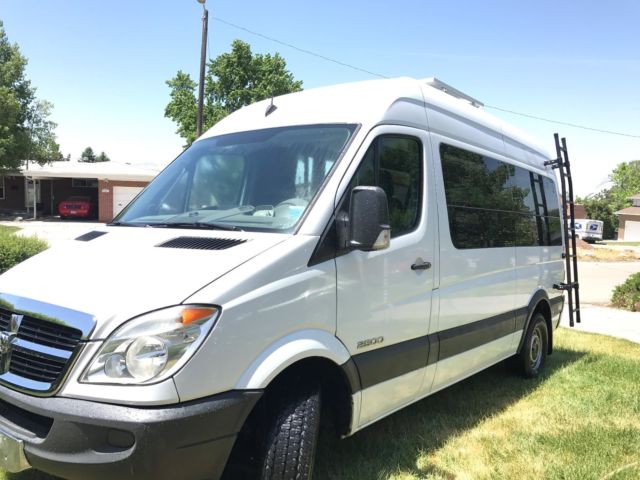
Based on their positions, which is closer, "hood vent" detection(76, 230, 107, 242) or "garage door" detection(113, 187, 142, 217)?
"hood vent" detection(76, 230, 107, 242)

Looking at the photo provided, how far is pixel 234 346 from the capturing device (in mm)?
2574

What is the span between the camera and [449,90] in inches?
200

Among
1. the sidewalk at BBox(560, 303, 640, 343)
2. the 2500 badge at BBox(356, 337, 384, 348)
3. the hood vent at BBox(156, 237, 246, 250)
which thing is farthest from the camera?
the sidewalk at BBox(560, 303, 640, 343)

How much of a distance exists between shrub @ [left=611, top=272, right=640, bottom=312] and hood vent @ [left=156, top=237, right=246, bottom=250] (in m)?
11.6

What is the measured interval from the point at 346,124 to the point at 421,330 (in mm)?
1518

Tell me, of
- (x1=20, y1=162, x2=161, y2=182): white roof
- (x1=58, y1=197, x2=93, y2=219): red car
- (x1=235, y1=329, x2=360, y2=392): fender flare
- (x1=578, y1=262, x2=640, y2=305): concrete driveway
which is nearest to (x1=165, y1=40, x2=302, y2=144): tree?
(x1=20, y1=162, x2=161, y2=182): white roof

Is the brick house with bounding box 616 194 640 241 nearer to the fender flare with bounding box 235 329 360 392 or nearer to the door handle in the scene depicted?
the door handle

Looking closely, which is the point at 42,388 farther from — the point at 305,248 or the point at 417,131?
the point at 417,131

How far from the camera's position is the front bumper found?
91.4 inches

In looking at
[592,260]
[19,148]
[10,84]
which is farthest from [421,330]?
[10,84]

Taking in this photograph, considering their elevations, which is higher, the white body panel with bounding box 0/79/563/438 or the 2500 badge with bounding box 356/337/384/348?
the white body panel with bounding box 0/79/563/438

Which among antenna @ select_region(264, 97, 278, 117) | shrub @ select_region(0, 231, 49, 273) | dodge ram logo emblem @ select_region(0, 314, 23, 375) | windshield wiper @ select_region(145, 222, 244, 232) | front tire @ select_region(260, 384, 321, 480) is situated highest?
antenna @ select_region(264, 97, 278, 117)

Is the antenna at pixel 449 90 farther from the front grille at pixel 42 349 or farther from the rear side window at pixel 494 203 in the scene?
the front grille at pixel 42 349

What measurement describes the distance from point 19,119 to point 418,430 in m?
36.1
